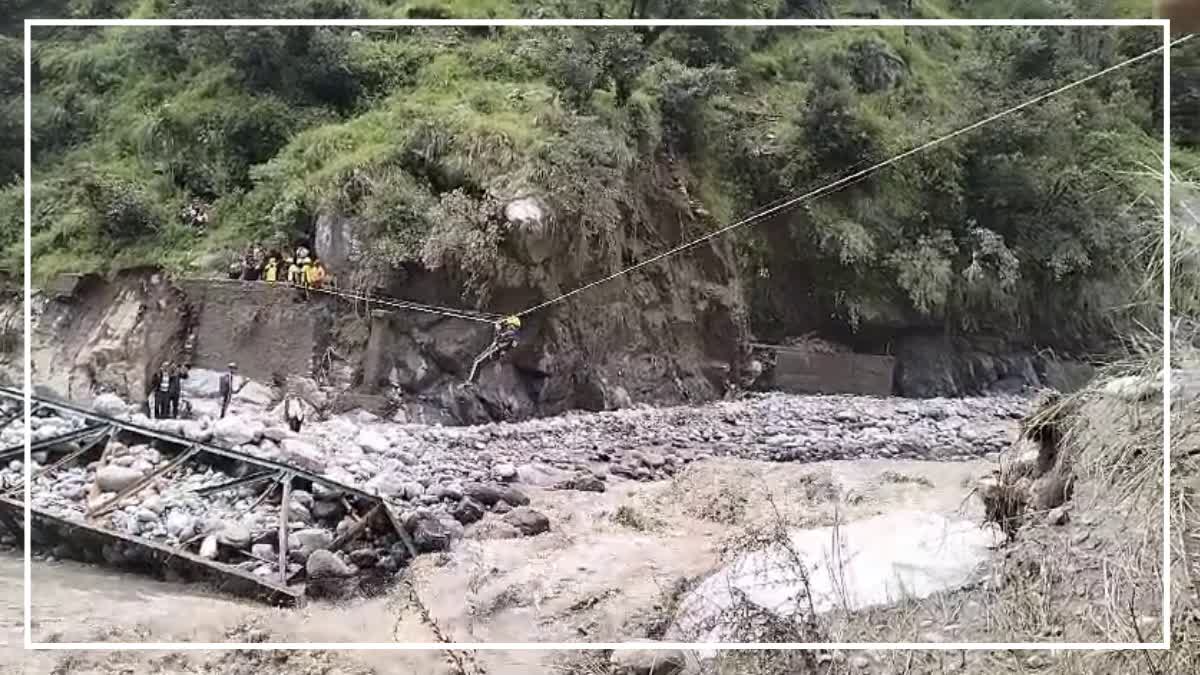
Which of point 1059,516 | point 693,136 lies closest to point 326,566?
point 693,136

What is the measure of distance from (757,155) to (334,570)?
116 cm

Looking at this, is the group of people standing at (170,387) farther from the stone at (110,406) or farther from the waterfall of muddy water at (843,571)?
the waterfall of muddy water at (843,571)

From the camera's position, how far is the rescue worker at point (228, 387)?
2.34 m

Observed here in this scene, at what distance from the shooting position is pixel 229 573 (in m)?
2.31

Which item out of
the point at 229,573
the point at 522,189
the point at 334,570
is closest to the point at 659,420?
the point at 522,189

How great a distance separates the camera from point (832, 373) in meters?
2.44

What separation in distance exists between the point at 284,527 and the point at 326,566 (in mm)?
110

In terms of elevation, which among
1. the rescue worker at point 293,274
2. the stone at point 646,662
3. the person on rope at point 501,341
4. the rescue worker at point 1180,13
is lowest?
the stone at point 646,662

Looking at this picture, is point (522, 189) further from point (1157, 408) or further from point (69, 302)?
point (1157, 408)

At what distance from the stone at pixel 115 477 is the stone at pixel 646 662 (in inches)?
38.8

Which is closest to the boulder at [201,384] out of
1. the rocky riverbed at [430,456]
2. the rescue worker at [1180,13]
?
the rocky riverbed at [430,456]

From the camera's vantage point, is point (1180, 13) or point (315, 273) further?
point (1180, 13)

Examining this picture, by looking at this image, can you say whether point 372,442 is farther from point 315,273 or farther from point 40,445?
point 40,445

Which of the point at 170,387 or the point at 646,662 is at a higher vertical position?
the point at 170,387
